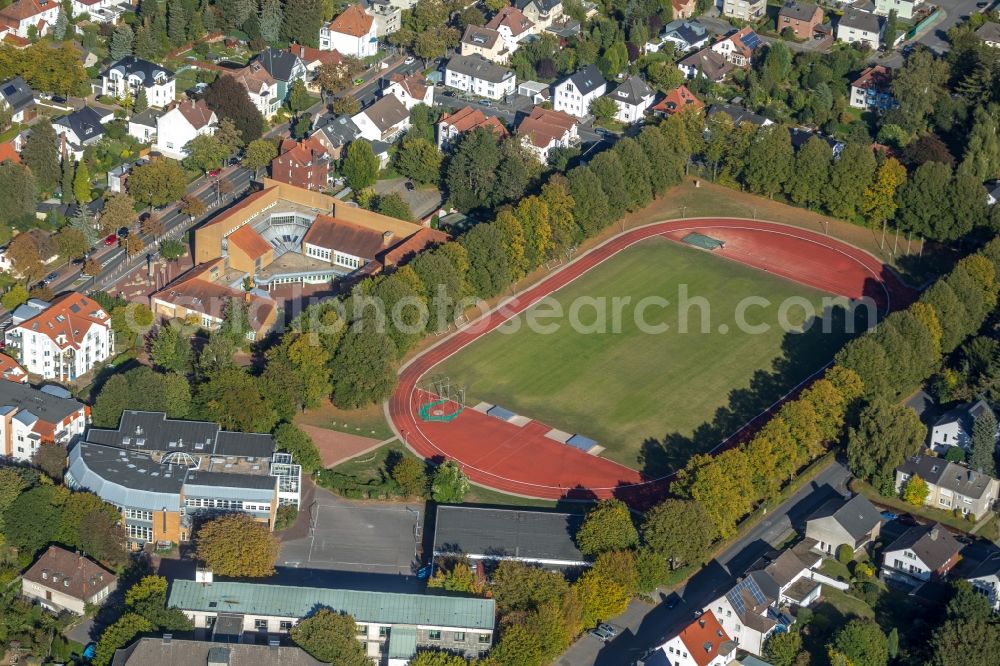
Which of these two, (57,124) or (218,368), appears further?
(57,124)

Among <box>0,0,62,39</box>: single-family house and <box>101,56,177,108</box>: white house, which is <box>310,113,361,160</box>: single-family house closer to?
<box>101,56,177,108</box>: white house

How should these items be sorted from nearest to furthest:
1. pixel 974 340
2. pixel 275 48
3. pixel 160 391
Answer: pixel 160 391 → pixel 974 340 → pixel 275 48

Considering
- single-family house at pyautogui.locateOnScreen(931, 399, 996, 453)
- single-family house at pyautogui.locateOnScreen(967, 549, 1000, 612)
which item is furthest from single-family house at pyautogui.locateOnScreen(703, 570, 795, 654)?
Answer: single-family house at pyautogui.locateOnScreen(931, 399, 996, 453)

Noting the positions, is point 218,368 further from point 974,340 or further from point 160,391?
point 974,340

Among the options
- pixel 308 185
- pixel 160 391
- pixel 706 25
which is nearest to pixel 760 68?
pixel 706 25

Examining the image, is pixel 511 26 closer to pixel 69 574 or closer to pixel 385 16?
pixel 385 16

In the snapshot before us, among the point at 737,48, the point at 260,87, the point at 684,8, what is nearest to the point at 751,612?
the point at 260,87

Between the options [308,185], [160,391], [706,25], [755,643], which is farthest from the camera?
[706,25]
